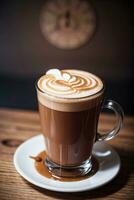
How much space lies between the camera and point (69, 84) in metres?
0.70

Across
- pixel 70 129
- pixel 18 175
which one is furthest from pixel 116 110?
pixel 18 175

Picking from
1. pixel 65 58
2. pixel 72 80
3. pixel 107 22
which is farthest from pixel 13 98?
pixel 72 80

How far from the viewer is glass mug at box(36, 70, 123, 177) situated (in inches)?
26.5

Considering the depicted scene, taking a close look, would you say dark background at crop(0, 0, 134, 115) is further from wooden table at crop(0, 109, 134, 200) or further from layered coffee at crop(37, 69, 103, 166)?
layered coffee at crop(37, 69, 103, 166)

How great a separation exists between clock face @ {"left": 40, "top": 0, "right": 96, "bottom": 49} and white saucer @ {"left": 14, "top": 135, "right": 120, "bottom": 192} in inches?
57.3

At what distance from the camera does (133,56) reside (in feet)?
7.43

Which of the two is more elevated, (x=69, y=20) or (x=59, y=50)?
(x=69, y=20)

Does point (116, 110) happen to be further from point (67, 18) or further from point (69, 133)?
point (67, 18)

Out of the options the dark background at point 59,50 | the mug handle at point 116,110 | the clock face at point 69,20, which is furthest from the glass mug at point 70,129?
the clock face at point 69,20

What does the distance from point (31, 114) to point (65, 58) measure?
1367 millimetres

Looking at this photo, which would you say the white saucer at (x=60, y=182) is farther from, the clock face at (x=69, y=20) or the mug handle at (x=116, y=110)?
the clock face at (x=69, y=20)

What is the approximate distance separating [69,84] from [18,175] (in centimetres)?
20

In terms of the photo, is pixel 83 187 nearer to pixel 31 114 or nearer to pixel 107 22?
pixel 31 114

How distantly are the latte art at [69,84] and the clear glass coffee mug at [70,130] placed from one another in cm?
1
